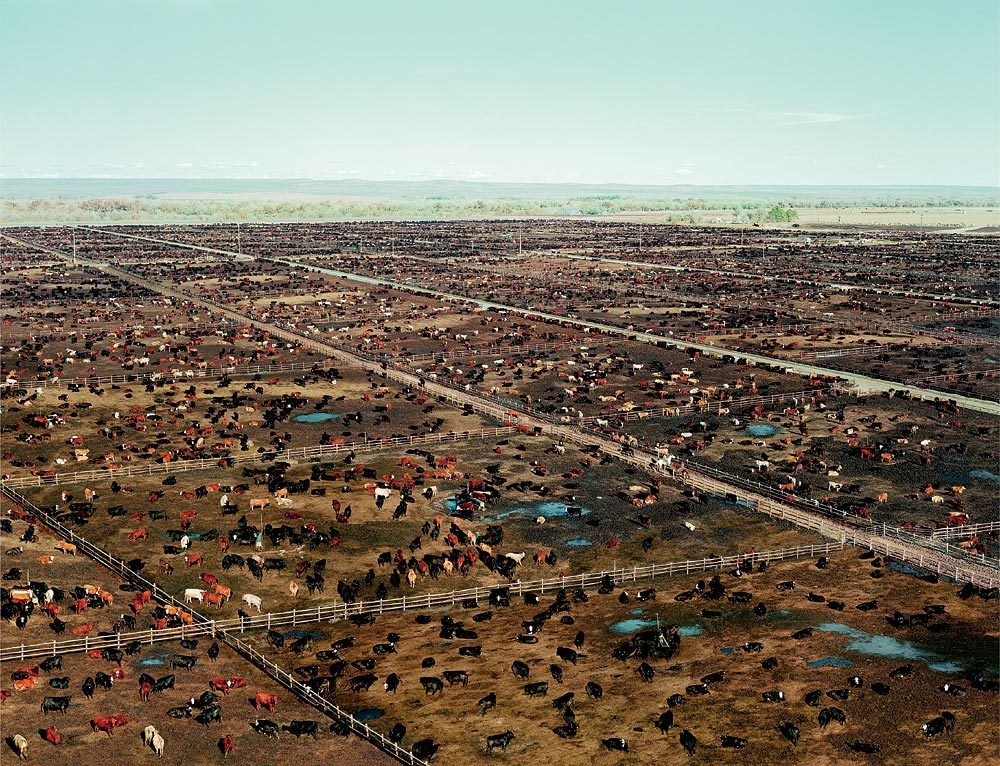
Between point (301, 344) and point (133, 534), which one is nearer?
point (133, 534)

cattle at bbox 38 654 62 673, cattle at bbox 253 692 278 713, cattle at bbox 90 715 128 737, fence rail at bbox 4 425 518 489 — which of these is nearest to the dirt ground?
cattle at bbox 253 692 278 713

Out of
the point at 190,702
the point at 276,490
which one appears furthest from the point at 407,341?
the point at 190,702

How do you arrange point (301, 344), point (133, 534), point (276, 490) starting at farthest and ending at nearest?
point (301, 344) → point (276, 490) → point (133, 534)

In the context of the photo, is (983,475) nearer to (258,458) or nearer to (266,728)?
(258,458)

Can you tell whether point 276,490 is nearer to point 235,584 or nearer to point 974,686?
point 235,584

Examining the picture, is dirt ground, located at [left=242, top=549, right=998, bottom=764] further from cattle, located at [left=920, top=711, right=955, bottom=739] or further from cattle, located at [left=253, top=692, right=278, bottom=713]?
cattle, located at [left=253, top=692, right=278, bottom=713]

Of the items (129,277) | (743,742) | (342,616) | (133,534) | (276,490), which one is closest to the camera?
(743,742)

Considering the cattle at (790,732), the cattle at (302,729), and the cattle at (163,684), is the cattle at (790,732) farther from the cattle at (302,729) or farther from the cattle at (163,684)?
the cattle at (163,684)
